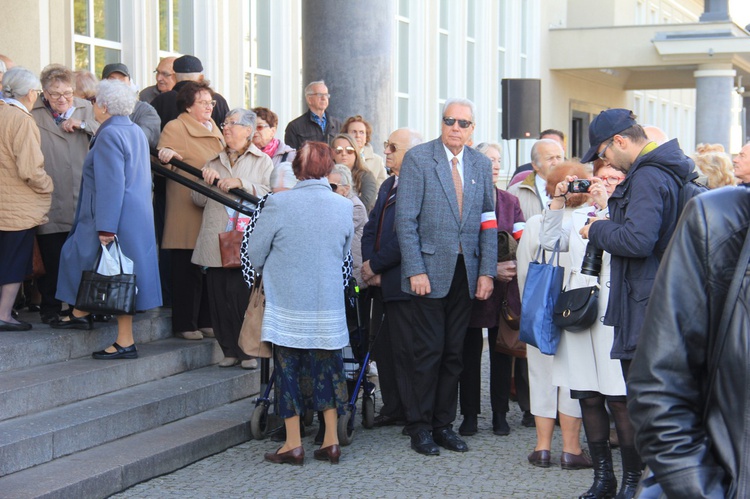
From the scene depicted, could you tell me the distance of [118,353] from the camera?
6.64 m

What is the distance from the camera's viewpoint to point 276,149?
26.4ft

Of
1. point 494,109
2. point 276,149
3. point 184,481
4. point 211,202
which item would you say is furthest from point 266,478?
point 494,109

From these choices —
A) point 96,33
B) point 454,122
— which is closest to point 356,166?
point 454,122

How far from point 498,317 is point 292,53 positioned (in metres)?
7.96

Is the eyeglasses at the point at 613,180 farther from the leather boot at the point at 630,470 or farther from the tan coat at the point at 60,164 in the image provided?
the tan coat at the point at 60,164

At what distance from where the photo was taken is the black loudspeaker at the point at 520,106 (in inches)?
575

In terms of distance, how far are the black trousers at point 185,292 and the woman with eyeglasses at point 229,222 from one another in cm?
26

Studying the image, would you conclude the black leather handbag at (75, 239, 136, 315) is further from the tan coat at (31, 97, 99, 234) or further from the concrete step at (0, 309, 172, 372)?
the tan coat at (31, 97, 99, 234)

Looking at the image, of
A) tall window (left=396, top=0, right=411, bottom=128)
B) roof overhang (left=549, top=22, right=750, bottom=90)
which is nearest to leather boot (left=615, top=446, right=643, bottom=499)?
tall window (left=396, top=0, right=411, bottom=128)

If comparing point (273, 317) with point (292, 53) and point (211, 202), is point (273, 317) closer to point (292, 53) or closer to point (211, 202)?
point (211, 202)

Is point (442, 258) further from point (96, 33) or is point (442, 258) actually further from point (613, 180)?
point (96, 33)

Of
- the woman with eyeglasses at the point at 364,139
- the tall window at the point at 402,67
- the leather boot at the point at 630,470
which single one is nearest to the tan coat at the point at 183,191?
the woman with eyeglasses at the point at 364,139

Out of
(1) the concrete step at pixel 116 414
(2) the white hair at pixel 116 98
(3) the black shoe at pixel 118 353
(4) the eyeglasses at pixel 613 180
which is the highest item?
(2) the white hair at pixel 116 98

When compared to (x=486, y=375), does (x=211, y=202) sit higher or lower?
higher
